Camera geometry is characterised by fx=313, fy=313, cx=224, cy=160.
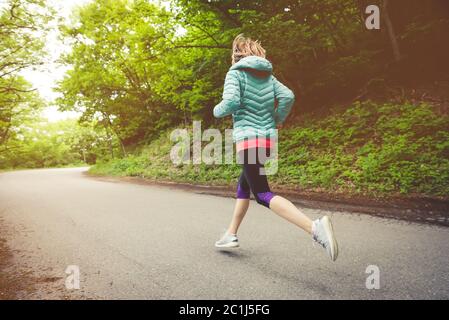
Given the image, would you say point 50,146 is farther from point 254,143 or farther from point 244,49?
point 254,143

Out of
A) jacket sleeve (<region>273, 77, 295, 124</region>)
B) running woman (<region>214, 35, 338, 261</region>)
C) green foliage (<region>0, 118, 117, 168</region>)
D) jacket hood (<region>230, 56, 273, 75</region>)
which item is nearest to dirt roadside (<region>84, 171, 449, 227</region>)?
running woman (<region>214, 35, 338, 261</region>)

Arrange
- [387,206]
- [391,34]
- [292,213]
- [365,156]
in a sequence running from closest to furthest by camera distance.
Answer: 1. [292,213]
2. [387,206]
3. [365,156]
4. [391,34]

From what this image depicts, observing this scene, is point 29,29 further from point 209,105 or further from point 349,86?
point 349,86

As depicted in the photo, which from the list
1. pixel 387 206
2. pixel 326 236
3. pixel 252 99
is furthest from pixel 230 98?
pixel 387 206

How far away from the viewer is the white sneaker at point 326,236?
2.48 m

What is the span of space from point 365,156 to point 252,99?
5.51 metres

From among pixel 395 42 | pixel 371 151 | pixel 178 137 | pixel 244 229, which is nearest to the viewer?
pixel 244 229

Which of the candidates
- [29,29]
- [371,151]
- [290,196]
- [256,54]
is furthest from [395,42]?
[29,29]

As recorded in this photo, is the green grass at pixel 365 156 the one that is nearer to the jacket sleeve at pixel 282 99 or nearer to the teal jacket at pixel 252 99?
the jacket sleeve at pixel 282 99

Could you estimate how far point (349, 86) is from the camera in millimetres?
11008

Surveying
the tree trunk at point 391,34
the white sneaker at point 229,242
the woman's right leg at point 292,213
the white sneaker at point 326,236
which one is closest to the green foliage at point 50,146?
the tree trunk at point 391,34

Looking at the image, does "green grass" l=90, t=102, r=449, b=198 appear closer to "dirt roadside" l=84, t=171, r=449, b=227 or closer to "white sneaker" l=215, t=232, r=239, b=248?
"dirt roadside" l=84, t=171, r=449, b=227

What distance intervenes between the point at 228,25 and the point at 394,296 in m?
9.88

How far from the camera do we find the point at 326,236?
8.27 ft
